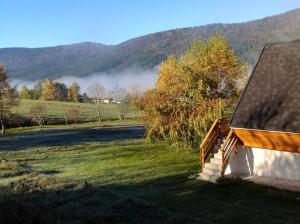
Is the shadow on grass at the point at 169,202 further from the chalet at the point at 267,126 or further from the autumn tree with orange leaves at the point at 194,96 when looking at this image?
the autumn tree with orange leaves at the point at 194,96

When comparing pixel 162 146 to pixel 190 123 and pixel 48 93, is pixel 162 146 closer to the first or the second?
pixel 190 123

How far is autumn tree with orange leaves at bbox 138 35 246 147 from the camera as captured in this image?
27.8 m

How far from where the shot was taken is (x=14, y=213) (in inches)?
368

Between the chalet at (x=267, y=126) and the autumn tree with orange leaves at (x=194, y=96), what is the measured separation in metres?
5.19

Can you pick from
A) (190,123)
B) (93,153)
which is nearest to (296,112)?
(190,123)

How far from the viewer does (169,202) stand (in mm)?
16938

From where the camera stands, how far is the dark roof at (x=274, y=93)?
60.9 ft

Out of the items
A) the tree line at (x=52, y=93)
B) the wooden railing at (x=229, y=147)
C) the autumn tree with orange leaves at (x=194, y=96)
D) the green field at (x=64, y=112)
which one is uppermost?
the autumn tree with orange leaves at (x=194, y=96)

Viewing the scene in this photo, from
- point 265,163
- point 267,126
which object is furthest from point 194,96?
point 267,126

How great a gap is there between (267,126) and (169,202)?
5549 mm

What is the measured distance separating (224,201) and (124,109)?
89.0 metres

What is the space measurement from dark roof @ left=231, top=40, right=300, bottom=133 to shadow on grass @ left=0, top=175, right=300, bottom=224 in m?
2.84

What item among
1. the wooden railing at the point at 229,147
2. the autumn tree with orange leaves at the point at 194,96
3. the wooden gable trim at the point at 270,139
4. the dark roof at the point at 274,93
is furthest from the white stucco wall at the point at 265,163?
the autumn tree with orange leaves at the point at 194,96

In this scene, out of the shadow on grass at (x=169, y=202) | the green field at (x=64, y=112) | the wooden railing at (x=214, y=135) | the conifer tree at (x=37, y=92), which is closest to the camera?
the shadow on grass at (x=169, y=202)
